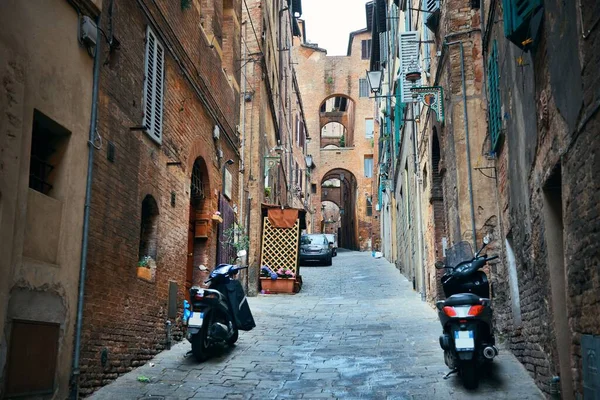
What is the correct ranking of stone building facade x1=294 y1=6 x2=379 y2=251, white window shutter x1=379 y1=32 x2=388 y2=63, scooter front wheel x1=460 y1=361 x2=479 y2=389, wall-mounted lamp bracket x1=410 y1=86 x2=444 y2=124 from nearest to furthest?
scooter front wheel x1=460 y1=361 x2=479 y2=389, wall-mounted lamp bracket x1=410 y1=86 x2=444 y2=124, white window shutter x1=379 y1=32 x2=388 y2=63, stone building facade x1=294 y1=6 x2=379 y2=251

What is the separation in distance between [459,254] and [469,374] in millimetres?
2127

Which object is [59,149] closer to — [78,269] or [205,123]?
[78,269]

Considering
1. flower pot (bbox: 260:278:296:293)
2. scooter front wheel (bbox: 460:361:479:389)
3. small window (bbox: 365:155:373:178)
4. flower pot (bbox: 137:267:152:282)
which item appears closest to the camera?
scooter front wheel (bbox: 460:361:479:389)

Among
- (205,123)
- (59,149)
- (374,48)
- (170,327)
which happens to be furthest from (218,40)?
(374,48)

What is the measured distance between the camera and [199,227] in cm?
1173

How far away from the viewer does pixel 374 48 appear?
116 ft

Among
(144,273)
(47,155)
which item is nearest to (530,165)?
(47,155)

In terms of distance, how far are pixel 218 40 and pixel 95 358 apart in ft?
25.4

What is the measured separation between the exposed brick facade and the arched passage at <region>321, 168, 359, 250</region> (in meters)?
35.7

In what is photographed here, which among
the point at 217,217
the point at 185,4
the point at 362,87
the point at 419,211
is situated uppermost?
the point at 362,87

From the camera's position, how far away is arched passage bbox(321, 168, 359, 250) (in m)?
48.5

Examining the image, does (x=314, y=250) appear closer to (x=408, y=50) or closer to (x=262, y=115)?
(x=262, y=115)

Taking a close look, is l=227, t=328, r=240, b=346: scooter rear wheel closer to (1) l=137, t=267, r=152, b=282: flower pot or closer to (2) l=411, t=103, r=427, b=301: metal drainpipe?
(1) l=137, t=267, r=152, b=282: flower pot

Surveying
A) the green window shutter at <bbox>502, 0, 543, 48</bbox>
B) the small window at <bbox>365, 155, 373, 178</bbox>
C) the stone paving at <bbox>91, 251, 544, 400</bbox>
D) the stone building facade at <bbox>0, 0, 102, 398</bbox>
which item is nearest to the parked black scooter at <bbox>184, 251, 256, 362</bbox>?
the stone paving at <bbox>91, 251, 544, 400</bbox>
